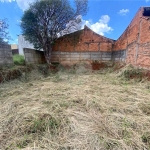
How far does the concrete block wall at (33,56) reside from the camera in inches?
207

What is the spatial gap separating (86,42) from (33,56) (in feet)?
12.0

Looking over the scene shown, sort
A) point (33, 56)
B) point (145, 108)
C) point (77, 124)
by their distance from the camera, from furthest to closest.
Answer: point (33, 56), point (145, 108), point (77, 124)

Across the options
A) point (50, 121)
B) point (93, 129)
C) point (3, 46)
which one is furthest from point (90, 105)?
point (3, 46)

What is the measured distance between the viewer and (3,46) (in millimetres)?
4059

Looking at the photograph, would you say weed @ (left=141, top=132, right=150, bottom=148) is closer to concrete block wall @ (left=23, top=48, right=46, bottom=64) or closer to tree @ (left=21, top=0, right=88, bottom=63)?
concrete block wall @ (left=23, top=48, right=46, bottom=64)

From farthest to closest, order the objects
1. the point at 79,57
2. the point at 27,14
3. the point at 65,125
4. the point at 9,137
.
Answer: the point at 79,57 < the point at 27,14 < the point at 65,125 < the point at 9,137

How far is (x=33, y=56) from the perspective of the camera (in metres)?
5.87

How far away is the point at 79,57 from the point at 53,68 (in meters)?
2.01

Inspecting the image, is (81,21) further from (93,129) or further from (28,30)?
(93,129)

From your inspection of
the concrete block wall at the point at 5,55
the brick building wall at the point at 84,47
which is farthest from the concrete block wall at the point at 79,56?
the concrete block wall at the point at 5,55

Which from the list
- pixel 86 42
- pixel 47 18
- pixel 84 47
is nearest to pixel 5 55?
pixel 47 18

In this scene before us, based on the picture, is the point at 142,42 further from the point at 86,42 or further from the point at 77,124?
the point at 86,42

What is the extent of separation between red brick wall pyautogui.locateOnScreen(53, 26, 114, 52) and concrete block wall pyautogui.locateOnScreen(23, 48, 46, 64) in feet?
4.04

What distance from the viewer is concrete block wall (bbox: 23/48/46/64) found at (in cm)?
526
